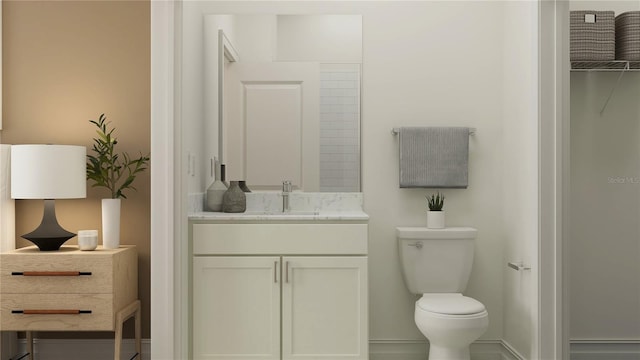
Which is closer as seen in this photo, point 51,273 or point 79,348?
point 51,273

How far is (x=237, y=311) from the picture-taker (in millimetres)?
2828

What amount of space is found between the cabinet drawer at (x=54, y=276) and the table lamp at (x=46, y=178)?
0.14m

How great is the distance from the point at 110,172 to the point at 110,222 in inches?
15.7

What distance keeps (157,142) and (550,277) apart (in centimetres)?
200

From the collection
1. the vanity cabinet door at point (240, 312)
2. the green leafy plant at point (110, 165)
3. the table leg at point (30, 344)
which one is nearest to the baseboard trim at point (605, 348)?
the vanity cabinet door at point (240, 312)

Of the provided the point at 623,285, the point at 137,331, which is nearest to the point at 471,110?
the point at 623,285

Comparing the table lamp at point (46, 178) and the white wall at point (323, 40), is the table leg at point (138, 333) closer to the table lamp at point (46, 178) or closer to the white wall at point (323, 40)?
the table lamp at point (46, 178)

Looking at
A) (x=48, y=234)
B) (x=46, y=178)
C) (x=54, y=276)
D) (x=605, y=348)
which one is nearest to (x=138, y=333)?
(x=54, y=276)

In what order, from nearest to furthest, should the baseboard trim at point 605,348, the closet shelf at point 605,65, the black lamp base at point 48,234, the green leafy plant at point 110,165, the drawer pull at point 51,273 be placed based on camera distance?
the drawer pull at point 51,273
the black lamp base at point 48,234
the closet shelf at point 605,65
the green leafy plant at point 110,165
the baseboard trim at point 605,348

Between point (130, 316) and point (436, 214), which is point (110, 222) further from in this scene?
point (436, 214)

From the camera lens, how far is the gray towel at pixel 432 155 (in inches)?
129

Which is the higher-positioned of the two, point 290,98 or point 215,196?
point 290,98

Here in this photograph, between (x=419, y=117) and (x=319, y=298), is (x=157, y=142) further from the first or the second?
(x=419, y=117)

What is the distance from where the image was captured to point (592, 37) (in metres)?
2.92
